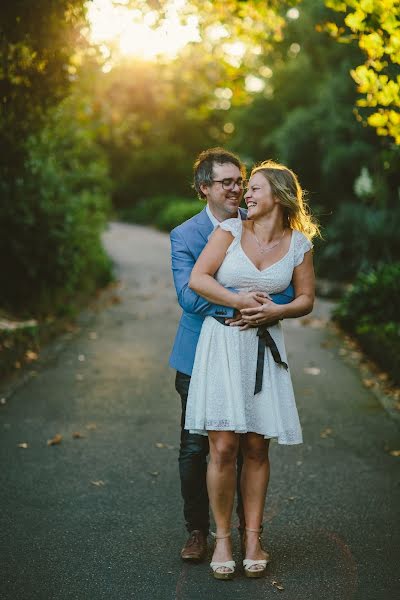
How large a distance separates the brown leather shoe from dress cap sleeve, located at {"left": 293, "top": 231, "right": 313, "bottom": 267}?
1621 millimetres

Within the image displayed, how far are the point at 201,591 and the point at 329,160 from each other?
63.8ft

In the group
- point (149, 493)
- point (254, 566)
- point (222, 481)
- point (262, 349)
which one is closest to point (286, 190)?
point (262, 349)

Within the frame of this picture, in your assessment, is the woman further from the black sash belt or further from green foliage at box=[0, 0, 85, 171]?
green foliage at box=[0, 0, 85, 171]

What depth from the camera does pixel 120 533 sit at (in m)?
4.98

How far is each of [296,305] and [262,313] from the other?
0.23m

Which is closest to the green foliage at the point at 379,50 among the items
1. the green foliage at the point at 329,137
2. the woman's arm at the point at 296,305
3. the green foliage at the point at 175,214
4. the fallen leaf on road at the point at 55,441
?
the woman's arm at the point at 296,305

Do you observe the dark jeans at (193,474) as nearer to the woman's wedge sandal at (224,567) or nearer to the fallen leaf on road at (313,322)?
the woman's wedge sandal at (224,567)

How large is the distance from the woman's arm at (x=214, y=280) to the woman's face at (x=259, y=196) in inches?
7.9

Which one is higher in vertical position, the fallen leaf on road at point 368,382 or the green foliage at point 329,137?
the green foliage at point 329,137

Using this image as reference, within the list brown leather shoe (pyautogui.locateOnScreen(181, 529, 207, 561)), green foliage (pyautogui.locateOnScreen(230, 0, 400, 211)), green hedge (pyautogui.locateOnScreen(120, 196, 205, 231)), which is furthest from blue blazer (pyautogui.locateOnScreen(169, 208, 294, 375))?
green hedge (pyautogui.locateOnScreen(120, 196, 205, 231))

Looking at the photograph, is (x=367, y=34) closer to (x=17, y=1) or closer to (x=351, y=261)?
(x=17, y=1)

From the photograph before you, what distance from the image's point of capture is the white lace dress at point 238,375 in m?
4.23

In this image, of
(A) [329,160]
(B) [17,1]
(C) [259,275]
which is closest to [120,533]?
(C) [259,275]

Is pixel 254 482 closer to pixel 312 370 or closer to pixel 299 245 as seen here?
pixel 299 245
